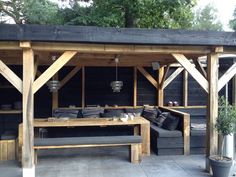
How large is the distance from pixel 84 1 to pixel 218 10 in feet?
62.7

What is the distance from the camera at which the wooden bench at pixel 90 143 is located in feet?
16.7

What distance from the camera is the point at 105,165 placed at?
5289mm

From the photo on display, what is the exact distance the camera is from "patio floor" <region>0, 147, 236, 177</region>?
481 centimetres

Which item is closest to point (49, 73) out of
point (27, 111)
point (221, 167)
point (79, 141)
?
point (27, 111)

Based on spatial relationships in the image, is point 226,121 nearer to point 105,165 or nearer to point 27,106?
point 105,165

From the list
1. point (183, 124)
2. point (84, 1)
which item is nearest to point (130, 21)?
point (84, 1)

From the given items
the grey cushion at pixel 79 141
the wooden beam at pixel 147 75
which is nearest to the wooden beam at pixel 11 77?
the grey cushion at pixel 79 141

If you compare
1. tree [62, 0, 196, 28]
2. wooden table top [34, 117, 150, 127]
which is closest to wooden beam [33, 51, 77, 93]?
wooden table top [34, 117, 150, 127]

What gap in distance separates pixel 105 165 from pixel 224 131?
2296 millimetres

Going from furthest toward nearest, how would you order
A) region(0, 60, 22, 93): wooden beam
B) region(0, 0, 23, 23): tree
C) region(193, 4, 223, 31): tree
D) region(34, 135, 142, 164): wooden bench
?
1. region(193, 4, 223, 31): tree
2. region(0, 0, 23, 23): tree
3. region(34, 135, 142, 164): wooden bench
4. region(0, 60, 22, 93): wooden beam

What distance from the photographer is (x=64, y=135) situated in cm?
734

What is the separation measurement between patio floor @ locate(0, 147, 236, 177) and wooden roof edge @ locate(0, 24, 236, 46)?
2.30 m

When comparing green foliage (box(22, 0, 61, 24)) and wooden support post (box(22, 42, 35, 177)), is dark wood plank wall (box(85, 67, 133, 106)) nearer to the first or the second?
green foliage (box(22, 0, 61, 24))

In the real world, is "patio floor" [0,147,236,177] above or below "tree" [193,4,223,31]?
below
